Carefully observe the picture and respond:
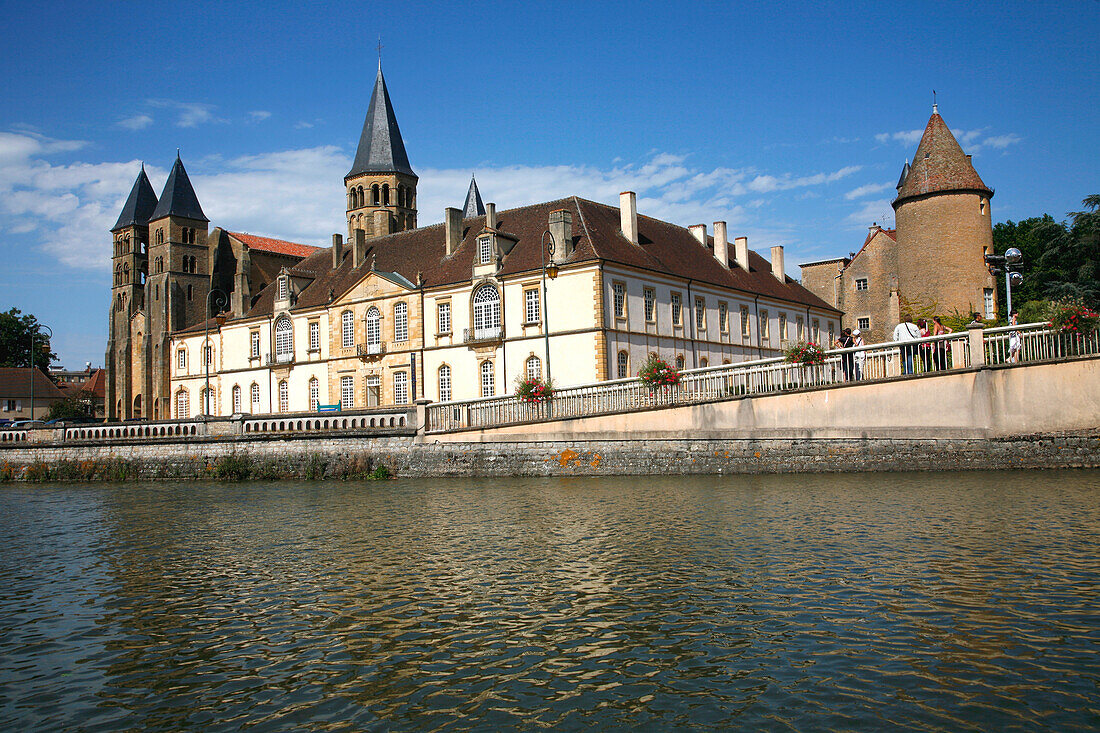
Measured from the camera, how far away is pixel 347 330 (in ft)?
167

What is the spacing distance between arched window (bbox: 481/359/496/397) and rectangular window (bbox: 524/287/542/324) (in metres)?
3.25

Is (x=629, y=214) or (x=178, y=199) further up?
(x=178, y=199)

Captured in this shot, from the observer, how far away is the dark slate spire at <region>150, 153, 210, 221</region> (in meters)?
71.3

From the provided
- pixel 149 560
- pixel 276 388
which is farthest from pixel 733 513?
pixel 276 388

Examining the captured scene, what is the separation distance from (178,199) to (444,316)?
3741 centimetres

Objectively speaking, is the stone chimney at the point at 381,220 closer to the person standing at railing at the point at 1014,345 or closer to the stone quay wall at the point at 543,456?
the stone quay wall at the point at 543,456

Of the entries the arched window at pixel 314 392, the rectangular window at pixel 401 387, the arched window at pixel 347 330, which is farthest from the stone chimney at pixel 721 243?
the arched window at pixel 314 392

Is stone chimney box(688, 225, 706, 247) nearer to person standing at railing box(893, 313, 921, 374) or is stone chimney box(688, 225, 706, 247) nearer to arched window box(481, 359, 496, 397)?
arched window box(481, 359, 496, 397)

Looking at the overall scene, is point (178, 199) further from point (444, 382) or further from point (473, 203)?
point (444, 382)

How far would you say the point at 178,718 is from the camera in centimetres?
643

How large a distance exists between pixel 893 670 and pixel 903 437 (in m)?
16.9

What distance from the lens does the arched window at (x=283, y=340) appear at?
177 feet

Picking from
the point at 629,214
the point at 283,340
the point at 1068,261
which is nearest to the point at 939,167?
the point at 1068,261

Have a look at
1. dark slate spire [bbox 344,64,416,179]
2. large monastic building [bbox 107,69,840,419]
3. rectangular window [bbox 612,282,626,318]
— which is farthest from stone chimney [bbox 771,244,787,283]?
dark slate spire [bbox 344,64,416,179]
